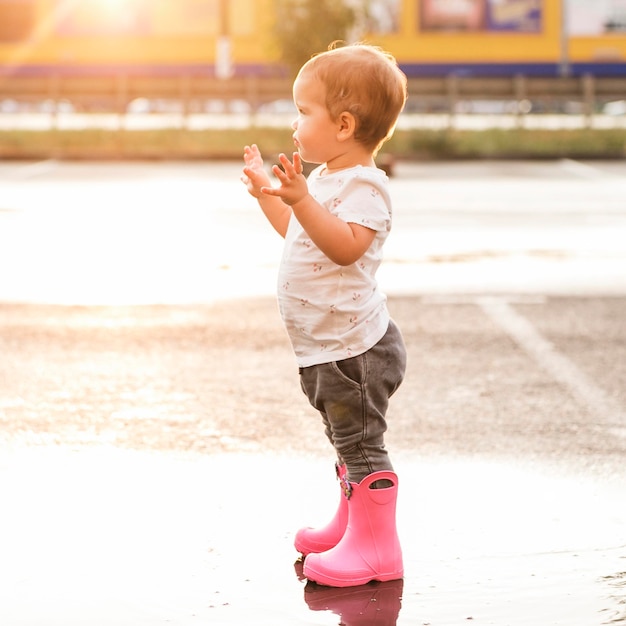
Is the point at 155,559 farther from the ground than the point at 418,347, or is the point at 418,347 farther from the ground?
the point at 155,559

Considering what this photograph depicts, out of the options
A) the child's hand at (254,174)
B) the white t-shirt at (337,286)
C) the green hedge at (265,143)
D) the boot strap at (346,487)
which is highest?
the child's hand at (254,174)

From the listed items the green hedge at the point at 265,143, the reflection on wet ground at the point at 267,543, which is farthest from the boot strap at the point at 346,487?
the green hedge at the point at 265,143

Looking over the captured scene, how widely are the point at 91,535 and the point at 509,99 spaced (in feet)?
79.9

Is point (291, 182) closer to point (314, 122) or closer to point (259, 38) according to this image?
point (314, 122)

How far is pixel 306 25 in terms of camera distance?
26109 mm

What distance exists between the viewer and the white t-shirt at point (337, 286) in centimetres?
339

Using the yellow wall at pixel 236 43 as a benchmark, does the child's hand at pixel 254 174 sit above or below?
above

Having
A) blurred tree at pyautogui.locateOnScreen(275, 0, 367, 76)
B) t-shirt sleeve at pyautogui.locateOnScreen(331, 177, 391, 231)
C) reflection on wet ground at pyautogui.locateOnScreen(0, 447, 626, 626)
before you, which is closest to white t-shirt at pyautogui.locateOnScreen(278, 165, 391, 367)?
t-shirt sleeve at pyautogui.locateOnScreen(331, 177, 391, 231)

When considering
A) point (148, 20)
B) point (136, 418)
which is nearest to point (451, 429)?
point (136, 418)

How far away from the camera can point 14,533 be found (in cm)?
376

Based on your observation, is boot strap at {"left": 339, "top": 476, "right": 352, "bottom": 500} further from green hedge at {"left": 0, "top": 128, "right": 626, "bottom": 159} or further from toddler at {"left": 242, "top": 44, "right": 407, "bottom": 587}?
green hedge at {"left": 0, "top": 128, "right": 626, "bottom": 159}

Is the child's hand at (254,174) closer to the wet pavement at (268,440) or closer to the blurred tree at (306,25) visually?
the wet pavement at (268,440)

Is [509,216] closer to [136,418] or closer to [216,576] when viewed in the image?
[136,418]

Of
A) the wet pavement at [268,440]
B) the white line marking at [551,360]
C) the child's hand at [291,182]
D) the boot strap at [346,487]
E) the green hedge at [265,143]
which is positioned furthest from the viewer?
the green hedge at [265,143]
